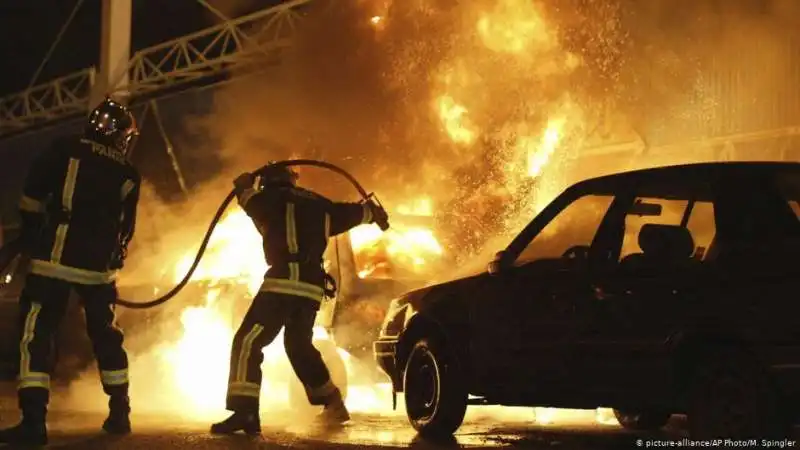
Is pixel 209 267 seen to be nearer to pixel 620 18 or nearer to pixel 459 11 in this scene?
pixel 459 11

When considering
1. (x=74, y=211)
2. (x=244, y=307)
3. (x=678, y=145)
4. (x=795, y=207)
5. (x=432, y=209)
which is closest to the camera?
(x=795, y=207)

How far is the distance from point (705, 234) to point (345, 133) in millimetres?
9328

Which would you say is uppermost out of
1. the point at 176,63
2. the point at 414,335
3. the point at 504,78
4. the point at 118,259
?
the point at 176,63

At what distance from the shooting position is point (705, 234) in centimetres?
625

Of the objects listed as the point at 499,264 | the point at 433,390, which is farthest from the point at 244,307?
the point at 499,264

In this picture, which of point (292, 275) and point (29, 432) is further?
point (292, 275)

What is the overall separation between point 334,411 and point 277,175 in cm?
169

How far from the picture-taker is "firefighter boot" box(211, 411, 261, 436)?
736 cm

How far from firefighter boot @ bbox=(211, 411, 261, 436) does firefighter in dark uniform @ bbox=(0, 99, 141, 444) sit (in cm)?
58

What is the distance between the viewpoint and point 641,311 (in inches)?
227

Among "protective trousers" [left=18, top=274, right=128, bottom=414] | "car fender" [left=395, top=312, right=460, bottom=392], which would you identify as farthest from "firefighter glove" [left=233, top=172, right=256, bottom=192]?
"car fender" [left=395, top=312, right=460, bottom=392]

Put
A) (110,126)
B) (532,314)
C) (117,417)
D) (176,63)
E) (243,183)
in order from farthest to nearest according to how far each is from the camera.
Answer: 1. (176,63)
2. (243,183)
3. (110,126)
4. (117,417)
5. (532,314)

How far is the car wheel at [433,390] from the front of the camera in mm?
7000

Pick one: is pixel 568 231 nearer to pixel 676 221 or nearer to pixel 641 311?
pixel 676 221
